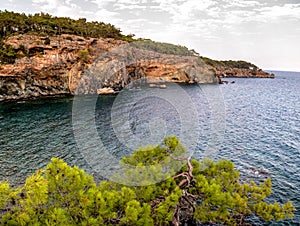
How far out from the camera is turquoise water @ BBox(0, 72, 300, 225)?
3469cm

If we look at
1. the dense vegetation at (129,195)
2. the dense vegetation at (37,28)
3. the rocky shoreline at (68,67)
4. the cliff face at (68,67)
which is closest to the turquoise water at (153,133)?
the rocky shoreline at (68,67)

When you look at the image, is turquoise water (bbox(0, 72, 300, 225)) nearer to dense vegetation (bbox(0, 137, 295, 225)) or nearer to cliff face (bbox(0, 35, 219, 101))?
cliff face (bbox(0, 35, 219, 101))

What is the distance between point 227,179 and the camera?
18172 millimetres

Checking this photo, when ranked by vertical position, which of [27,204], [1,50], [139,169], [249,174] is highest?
[1,50]

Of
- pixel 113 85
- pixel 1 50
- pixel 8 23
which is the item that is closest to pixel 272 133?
pixel 113 85

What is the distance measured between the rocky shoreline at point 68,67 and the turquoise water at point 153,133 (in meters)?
9.13

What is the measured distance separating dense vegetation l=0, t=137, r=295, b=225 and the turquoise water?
37.9 ft

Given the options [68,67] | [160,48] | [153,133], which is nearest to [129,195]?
[153,133]

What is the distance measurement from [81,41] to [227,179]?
87.8 metres

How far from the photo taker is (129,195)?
14719 millimetres

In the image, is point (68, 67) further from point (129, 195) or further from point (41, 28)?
point (129, 195)

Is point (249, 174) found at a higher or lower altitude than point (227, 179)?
lower

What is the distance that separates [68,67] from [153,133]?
52.0 metres

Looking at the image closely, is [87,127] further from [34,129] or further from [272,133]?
[272,133]
